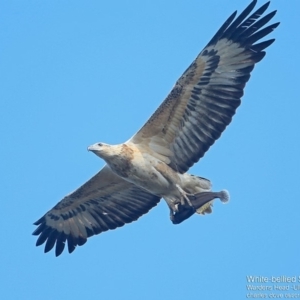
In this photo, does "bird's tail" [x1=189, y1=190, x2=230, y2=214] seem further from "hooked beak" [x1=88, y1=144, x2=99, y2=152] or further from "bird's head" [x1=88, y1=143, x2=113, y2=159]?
"hooked beak" [x1=88, y1=144, x2=99, y2=152]

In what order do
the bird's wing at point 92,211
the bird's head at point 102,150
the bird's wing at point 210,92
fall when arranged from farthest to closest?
the bird's wing at point 92,211 → the bird's head at point 102,150 → the bird's wing at point 210,92

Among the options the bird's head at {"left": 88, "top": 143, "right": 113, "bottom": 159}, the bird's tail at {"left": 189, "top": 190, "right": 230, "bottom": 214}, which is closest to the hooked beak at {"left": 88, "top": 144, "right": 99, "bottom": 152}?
the bird's head at {"left": 88, "top": 143, "right": 113, "bottom": 159}

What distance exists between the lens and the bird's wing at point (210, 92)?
17312 millimetres

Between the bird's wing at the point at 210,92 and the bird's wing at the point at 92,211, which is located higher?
the bird's wing at the point at 210,92

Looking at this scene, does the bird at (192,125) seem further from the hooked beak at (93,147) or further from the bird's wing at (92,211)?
the bird's wing at (92,211)

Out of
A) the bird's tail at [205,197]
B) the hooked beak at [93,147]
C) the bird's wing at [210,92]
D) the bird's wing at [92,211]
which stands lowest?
the bird's tail at [205,197]

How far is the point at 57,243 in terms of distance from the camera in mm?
20203

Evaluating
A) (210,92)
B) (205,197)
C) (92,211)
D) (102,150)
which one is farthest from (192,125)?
(92,211)

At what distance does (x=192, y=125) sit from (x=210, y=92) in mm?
666

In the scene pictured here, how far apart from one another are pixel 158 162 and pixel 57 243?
10.8 feet

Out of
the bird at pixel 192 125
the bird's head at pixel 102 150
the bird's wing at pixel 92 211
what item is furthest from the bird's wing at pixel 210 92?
the bird's wing at pixel 92 211

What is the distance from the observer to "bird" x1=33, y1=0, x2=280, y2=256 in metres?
17.4

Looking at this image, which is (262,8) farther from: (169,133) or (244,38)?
(169,133)

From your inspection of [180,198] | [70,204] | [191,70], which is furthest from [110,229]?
[191,70]
